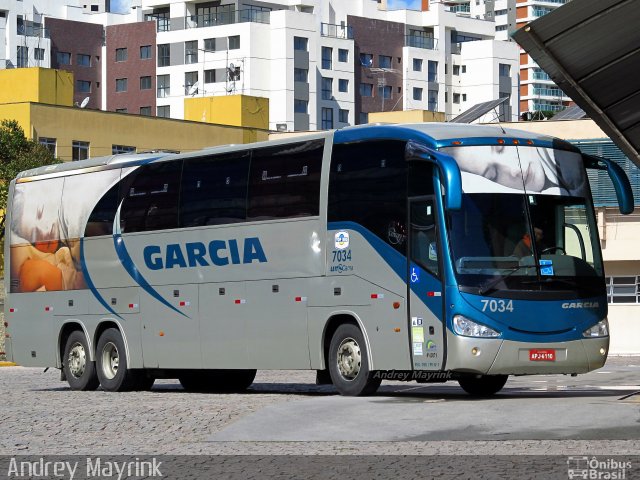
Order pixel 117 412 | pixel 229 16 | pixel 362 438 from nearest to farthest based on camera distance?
pixel 362 438 → pixel 117 412 → pixel 229 16

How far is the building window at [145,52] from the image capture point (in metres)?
130

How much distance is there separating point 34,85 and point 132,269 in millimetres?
64474

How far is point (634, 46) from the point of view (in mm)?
16516

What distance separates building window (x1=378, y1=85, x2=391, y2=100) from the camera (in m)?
137

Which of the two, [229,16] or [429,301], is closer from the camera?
[429,301]

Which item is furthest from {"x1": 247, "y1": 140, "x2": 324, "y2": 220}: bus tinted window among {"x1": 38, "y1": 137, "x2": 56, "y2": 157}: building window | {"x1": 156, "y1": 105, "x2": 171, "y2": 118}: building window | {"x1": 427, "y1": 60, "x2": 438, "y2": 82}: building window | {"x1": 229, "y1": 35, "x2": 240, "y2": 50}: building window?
{"x1": 427, "y1": 60, "x2": 438, "y2": 82}: building window

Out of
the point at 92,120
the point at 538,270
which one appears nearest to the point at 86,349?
the point at 538,270

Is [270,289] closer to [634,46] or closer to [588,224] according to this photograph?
[588,224]

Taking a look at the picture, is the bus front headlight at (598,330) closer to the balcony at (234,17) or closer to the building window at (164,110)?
the balcony at (234,17)

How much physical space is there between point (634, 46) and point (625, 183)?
4014mm

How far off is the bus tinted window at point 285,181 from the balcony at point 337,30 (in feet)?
366

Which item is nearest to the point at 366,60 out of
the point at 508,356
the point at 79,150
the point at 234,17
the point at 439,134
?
the point at 234,17

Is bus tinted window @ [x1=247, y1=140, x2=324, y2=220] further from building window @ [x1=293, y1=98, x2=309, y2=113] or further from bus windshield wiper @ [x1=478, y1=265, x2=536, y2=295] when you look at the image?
building window @ [x1=293, y1=98, x2=309, y2=113]

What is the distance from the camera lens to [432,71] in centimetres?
14312
